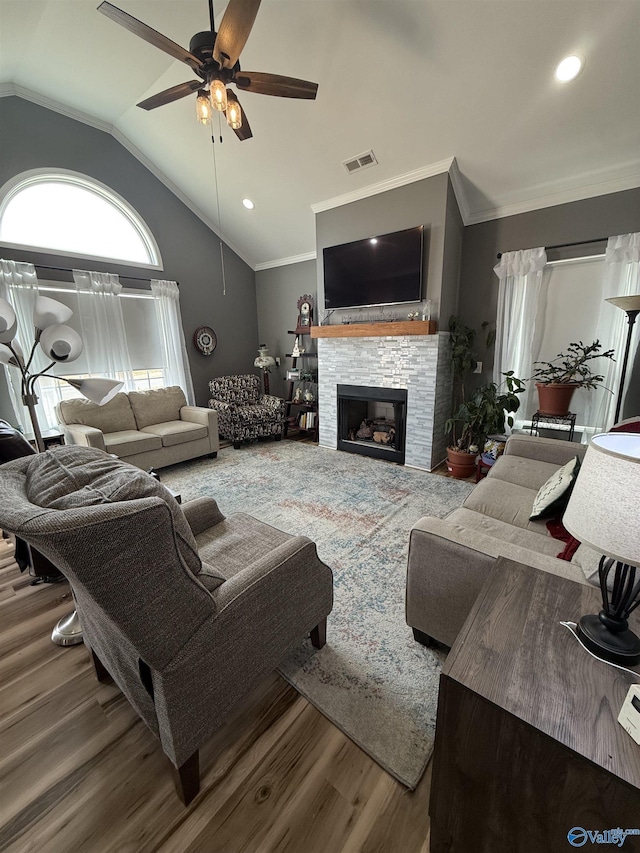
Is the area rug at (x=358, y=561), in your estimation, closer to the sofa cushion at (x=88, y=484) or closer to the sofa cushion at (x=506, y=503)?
the sofa cushion at (x=506, y=503)

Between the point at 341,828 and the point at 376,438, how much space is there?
131 inches

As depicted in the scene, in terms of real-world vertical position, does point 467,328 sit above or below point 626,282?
below

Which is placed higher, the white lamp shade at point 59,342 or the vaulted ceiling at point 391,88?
the vaulted ceiling at point 391,88

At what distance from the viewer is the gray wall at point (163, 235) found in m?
3.29

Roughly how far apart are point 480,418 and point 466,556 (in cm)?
228

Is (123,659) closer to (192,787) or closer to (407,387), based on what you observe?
(192,787)

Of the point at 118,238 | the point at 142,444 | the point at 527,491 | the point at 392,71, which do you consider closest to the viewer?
the point at 527,491

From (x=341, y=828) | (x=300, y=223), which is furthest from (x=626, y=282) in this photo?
(x=341, y=828)

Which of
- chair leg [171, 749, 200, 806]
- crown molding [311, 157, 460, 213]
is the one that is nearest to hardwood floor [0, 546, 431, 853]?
chair leg [171, 749, 200, 806]

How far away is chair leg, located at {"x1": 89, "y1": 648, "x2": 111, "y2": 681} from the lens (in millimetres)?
1325

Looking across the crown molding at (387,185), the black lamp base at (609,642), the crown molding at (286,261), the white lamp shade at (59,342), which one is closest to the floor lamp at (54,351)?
the white lamp shade at (59,342)

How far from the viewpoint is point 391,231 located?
341cm

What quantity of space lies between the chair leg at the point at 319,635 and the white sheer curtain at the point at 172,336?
395 cm

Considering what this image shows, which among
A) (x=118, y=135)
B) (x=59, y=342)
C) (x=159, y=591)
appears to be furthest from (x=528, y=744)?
(x=118, y=135)
